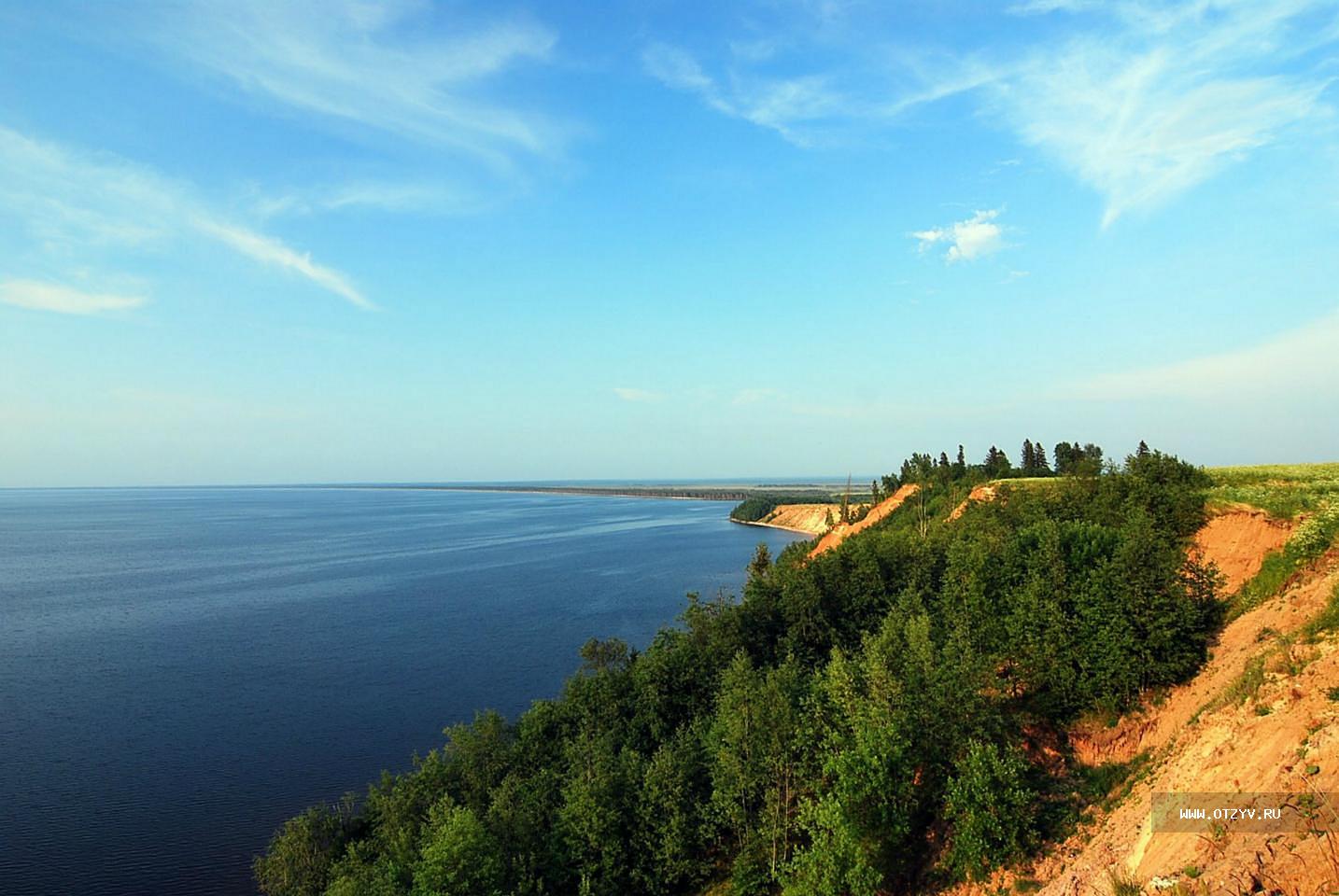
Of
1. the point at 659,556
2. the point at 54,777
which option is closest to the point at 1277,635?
the point at 54,777

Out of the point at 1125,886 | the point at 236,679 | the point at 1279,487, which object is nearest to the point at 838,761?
the point at 1125,886

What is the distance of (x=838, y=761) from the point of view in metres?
24.0

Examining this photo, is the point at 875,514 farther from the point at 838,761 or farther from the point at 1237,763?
the point at 1237,763

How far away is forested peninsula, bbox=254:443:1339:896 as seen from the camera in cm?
2356

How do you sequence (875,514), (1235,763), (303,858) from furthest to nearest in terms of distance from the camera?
1. (875,514)
2. (303,858)
3. (1235,763)

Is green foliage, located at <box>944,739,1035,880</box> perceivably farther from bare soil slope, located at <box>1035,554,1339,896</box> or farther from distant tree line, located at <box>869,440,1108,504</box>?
distant tree line, located at <box>869,440,1108,504</box>

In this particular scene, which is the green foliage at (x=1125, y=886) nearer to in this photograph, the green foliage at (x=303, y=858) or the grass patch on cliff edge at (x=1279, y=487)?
the grass patch on cliff edge at (x=1279, y=487)

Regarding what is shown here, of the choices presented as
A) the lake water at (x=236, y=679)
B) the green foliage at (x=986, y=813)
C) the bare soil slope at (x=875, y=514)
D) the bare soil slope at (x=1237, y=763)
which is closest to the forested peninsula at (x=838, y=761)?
the green foliage at (x=986, y=813)

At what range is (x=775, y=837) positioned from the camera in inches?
1028

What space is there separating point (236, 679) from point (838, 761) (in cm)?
5991

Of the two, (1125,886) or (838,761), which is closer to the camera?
(1125,886)

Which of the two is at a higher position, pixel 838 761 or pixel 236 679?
pixel 838 761

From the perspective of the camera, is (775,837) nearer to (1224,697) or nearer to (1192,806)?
(1192,806)

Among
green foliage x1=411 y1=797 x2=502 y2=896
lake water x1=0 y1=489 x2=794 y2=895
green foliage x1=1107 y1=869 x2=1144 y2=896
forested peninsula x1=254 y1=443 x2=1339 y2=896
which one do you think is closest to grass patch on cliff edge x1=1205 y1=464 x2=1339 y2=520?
forested peninsula x1=254 y1=443 x2=1339 y2=896
